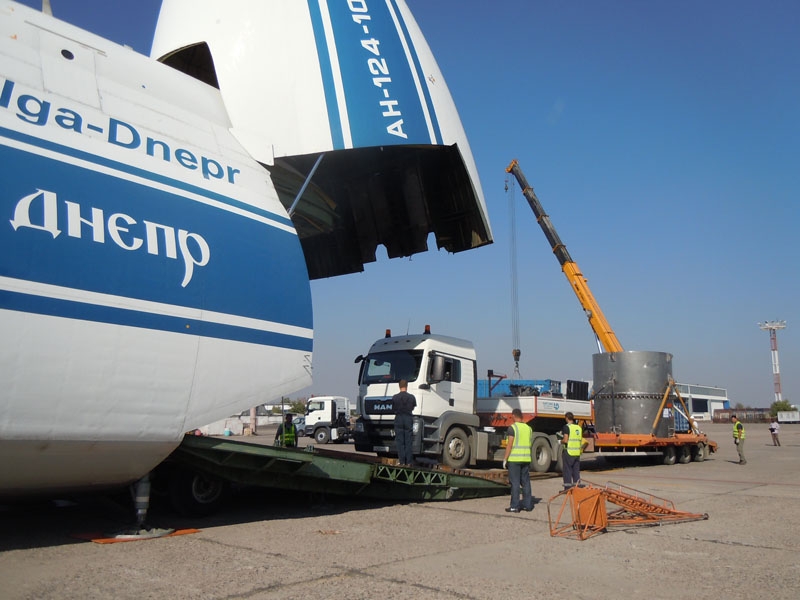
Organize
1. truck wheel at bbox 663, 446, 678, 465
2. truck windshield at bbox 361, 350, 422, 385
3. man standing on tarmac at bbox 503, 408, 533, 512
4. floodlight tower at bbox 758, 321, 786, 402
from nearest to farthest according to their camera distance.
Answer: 1. man standing on tarmac at bbox 503, 408, 533, 512
2. truck windshield at bbox 361, 350, 422, 385
3. truck wheel at bbox 663, 446, 678, 465
4. floodlight tower at bbox 758, 321, 786, 402

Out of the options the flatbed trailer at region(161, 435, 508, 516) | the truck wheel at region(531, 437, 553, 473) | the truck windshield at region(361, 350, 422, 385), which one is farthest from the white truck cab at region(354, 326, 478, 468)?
the flatbed trailer at region(161, 435, 508, 516)

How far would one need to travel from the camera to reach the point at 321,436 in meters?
30.7

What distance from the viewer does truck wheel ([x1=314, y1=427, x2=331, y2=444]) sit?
29.8 meters

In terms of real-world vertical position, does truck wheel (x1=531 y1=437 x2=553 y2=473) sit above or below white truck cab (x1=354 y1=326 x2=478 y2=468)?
below

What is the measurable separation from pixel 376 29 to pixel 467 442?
7.81m

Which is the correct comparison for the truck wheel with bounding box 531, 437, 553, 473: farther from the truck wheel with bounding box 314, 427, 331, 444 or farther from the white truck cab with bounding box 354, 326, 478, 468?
the truck wheel with bounding box 314, 427, 331, 444

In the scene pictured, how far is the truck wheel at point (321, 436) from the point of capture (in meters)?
29.8

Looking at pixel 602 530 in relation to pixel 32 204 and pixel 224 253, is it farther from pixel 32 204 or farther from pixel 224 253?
pixel 32 204

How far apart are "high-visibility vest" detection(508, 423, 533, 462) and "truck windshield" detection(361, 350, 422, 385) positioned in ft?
11.4

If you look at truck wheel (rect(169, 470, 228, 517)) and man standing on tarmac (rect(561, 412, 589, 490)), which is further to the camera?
man standing on tarmac (rect(561, 412, 589, 490))

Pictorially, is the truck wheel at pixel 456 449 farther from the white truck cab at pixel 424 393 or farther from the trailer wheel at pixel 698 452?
the trailer wheel at pixel 698 452

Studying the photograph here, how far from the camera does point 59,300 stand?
4953 millimetres

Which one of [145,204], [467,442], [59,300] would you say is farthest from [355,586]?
[467,442]

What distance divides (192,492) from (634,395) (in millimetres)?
12315
